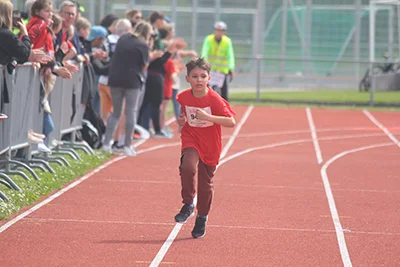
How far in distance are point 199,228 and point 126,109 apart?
6784 mm

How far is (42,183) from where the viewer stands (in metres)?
12.1

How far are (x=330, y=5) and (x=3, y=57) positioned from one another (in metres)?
28.8

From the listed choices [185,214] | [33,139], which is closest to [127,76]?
[33,139]

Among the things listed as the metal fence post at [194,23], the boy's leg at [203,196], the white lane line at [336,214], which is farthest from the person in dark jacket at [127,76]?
the metal fence post at [194,23]

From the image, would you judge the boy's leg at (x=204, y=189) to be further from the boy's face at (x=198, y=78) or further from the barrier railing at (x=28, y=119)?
the barrier railing at (x=28, y=119)

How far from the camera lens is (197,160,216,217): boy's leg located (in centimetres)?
948

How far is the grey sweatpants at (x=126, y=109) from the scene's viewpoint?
15875 millimetres

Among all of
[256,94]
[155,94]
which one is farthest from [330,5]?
[155,94]

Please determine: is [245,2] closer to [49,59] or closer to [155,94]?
[155,94]

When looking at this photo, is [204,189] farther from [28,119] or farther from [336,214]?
[28,119]

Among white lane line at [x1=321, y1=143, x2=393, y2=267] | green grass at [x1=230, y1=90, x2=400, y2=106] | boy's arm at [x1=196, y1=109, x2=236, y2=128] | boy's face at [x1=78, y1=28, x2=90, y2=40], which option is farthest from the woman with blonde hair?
green grass at [x1=230, y1=90, x2=400, y2=106]

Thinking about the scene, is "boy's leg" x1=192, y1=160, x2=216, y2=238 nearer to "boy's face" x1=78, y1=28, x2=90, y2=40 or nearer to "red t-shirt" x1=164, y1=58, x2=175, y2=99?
"boy's face" x1=78, y1=28, x2=90, y2=40

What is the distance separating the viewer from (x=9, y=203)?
10.4 metres

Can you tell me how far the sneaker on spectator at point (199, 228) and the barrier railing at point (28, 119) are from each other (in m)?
2.07
